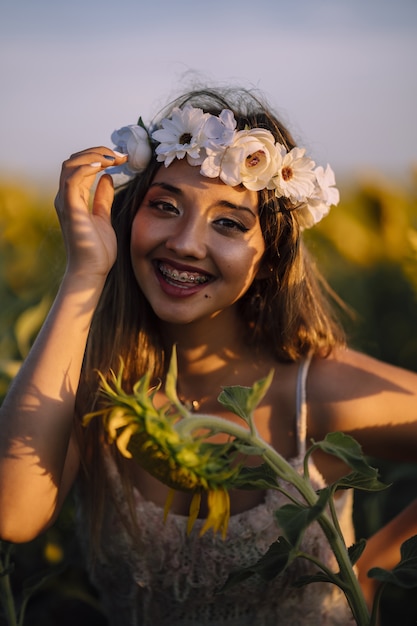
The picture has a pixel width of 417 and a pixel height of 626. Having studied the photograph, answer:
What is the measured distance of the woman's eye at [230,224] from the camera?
1.39 metres

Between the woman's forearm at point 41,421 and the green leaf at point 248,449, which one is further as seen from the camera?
the woman's forearm at point 41,421

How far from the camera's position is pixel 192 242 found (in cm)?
135

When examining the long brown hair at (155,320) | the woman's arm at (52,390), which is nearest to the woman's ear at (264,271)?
the long brown hair at (155,320)

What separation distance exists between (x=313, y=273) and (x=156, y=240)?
44 centimetres

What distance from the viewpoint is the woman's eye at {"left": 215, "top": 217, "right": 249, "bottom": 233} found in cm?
139

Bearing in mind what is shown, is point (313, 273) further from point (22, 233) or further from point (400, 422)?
point (22, 233)

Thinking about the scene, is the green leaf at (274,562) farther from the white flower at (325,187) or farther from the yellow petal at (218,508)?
the white flower at (325,187)

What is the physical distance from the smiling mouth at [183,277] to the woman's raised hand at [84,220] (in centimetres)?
10

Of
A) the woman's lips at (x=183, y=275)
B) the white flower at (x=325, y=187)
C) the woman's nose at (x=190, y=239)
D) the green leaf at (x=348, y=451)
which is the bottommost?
the green leaf at (x=348, y=451)

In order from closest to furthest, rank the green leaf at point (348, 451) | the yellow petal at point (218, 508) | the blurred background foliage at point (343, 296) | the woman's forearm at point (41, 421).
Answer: the yellow petal at point (218, 508)
the green leaf at point (348, 451)
the woman's forearm at point (41, 421)
the blurred background foliage at point (343, 296)

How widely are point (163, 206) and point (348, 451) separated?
699 millimetres

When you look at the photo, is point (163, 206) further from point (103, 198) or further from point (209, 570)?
point (209, 570)

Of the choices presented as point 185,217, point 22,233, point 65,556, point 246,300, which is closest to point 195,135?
point 185,217

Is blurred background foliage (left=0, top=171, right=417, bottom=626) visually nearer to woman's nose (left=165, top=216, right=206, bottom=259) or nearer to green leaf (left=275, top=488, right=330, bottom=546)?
woman's nose (left=165, top=216, right=206, bottom=259)
